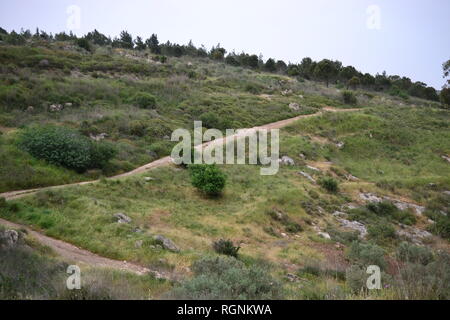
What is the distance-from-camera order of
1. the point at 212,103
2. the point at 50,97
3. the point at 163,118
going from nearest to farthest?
the point at 50,97, the point at 163,118, the point at 212,103

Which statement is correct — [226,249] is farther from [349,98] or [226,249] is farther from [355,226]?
[349,98]

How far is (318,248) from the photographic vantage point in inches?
507

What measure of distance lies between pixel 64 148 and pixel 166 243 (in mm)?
9146

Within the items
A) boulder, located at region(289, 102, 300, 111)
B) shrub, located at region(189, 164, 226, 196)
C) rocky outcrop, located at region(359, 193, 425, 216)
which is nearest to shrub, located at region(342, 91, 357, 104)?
boulder, located at region(289, 102, 300, 111)

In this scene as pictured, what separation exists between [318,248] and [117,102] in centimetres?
2305

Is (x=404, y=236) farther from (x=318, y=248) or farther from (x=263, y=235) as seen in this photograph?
(x=263, y=235)

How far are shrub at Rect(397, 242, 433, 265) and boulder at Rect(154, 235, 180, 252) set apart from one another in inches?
304

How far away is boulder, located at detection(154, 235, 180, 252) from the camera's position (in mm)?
10023

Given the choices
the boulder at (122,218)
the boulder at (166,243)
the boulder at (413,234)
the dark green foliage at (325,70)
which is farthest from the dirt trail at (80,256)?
the dark green foliage at (325,70)

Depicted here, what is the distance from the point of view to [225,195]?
16.7 metres

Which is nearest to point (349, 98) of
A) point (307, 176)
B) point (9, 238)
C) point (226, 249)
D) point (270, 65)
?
point (307, 176)

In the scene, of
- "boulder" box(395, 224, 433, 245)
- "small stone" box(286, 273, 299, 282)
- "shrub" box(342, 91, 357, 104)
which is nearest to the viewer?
"small stone" box(286, 273, 299, 282)

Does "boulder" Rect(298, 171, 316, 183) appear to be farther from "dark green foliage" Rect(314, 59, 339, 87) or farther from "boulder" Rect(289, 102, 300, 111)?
"dark green foliage" Rect(314, 59, 339, 87)
